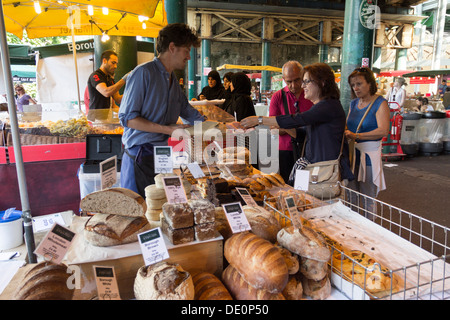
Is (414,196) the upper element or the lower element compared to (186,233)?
lower

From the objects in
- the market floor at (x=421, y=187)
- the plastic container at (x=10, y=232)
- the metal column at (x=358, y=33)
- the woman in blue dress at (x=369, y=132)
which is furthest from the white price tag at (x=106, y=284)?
the metal column at (x=358, y=33)

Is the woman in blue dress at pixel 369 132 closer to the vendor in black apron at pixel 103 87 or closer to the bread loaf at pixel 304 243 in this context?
the bread loaf at pixel 304 243

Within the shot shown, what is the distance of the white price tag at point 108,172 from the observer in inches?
57.3

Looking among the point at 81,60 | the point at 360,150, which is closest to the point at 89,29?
the point at 81,60

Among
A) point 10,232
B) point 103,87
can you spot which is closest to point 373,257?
point 10,232

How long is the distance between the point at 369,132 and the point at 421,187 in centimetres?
364

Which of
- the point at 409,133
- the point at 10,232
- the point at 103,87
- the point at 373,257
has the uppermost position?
the point at 103,87

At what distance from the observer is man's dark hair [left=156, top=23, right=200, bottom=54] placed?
219cm

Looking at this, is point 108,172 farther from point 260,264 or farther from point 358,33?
point 358,33

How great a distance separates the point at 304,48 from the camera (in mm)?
19312

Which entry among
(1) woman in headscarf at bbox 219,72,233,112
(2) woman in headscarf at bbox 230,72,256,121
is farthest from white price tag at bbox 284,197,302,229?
(1) woman in headscarf at bbox 219,72,233,112

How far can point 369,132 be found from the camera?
9.66ft

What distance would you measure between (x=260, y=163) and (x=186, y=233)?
9.56ft
